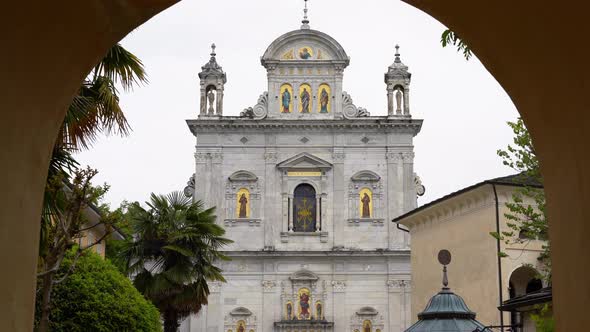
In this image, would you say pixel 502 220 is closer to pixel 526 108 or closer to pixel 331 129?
pixel 331 129

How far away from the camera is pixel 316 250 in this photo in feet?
185

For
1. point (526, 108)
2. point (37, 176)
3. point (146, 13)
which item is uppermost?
point (146, 13)

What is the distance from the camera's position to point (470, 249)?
38.0 m

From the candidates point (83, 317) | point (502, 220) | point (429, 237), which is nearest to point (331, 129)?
point (429, 237)

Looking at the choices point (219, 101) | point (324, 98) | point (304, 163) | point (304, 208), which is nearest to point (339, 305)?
point (304, 208)

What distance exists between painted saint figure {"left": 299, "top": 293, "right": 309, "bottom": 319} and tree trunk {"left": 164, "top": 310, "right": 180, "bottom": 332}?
73.0 feet

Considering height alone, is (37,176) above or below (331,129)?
below

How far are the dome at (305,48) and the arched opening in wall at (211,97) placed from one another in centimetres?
332

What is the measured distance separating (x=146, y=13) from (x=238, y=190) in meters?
50.5

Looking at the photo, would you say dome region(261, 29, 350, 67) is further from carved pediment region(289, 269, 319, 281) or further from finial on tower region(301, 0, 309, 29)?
carved pediment region(289, 269, 319, 281)

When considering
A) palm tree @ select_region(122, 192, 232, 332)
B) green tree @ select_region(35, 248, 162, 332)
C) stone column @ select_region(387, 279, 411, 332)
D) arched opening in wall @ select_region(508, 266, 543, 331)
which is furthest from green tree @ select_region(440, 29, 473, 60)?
stone column @ select_region(387, 279, 411, 332)

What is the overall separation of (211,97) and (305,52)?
6.03 m

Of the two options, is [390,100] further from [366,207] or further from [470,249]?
[470,249]

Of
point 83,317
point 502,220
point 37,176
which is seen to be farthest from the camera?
point 502,220
